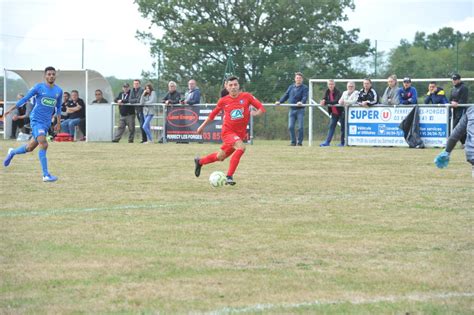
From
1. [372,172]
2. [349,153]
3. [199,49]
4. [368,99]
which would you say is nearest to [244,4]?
[199,49]

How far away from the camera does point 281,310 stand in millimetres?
5277

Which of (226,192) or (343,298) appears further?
(226,192)

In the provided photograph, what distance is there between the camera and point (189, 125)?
27.0 meters

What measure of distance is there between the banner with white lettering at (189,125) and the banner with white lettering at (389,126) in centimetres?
420

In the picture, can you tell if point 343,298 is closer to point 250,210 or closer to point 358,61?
point 250,210

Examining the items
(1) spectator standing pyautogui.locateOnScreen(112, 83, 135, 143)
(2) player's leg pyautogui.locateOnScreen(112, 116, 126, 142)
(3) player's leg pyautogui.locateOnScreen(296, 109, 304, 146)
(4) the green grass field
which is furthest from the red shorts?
(2) player's leg pyautogui.locateOnScreen(112, 116, 126, 142)

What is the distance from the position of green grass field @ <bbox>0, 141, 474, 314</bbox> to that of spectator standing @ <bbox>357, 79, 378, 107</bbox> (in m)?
9.61

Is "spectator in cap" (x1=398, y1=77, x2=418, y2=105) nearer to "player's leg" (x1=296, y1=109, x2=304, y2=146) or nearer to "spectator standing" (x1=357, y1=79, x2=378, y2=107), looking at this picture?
"spectator standing" (x1=357, y1=79, x2=378, y2=107)

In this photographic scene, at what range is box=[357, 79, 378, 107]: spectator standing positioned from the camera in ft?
79.3

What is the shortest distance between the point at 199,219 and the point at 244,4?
38.0 meters

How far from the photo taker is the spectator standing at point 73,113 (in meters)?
28.9

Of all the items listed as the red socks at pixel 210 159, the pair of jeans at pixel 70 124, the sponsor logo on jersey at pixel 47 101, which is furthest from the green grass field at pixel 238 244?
the pair of jeans at pixel 70 124

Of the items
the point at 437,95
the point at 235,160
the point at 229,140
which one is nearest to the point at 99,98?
the point at 437,95

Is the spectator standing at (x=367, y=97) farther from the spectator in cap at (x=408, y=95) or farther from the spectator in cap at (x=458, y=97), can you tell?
the spectator in cap at (x=458, y=97)
